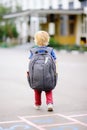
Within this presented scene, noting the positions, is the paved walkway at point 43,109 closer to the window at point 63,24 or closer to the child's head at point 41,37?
the child's head at point 41,37

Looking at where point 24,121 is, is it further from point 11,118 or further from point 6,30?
point 6,30

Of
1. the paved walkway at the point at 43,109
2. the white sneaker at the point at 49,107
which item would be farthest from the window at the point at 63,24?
the white sneaker at the point at 49,107

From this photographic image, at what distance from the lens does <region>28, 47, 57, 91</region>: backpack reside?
8469 mm

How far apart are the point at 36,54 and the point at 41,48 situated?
5.4 inches

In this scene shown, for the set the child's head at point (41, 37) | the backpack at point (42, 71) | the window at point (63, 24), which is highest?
the child's head at point (41, 37)

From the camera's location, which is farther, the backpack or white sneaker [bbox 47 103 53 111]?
white sneaker [bbox 47 103 53 111]

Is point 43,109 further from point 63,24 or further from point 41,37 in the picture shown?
point 63,24

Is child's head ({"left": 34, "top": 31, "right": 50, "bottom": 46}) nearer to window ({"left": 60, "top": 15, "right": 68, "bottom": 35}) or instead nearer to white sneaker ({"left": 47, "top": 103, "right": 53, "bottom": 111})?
white sneaker ({"left": 47, "top": 103, "right": 53, "bottom": 111})

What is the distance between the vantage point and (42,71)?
848cm

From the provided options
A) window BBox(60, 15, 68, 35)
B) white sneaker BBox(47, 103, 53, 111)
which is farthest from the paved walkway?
window BBox(60, 15, 68, 35)

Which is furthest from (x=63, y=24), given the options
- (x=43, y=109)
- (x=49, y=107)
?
(x=49, y=107)

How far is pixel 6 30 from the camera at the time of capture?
54.6m

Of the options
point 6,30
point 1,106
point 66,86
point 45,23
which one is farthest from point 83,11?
point 1,106

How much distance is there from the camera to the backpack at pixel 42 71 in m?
8.47
